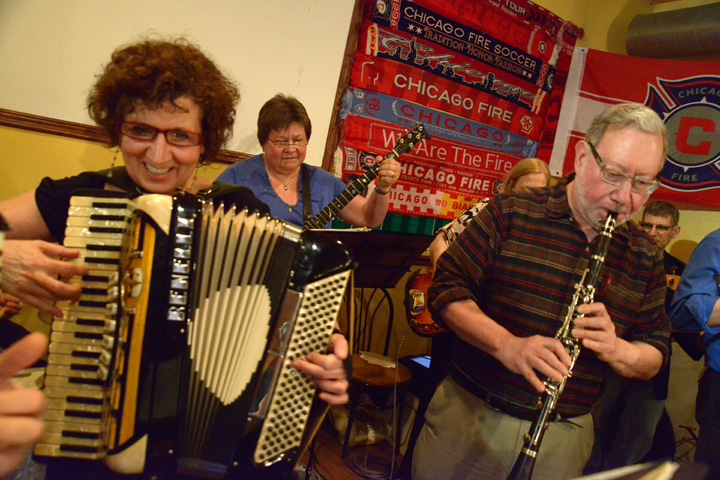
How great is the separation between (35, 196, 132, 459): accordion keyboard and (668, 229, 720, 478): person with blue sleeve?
2582mm

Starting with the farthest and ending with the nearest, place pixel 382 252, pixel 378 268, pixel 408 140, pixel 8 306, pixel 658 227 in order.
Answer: pixel 658 227 → pixel 408 140 → pixel 378 268 → pixel 382 252 → pixel 8 306

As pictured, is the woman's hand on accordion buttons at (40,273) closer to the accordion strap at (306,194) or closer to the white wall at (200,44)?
the accordion strap at (306,194)

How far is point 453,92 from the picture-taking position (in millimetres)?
4109

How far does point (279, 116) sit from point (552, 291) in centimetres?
175

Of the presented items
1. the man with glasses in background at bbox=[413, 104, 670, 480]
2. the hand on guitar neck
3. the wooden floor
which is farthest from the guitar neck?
the wooden floor

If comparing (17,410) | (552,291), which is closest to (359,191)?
(552,291)

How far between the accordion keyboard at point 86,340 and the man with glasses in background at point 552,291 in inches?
41.9

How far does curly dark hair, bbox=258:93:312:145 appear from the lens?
2648mm

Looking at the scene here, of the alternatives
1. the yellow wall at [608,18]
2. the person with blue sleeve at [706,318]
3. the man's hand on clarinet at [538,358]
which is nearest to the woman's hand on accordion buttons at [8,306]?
the man's hand on clarinet at [538,358]

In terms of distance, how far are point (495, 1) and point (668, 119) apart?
208cm

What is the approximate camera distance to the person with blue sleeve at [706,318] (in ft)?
7.53

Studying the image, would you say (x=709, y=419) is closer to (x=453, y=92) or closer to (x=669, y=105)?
(x=453, y=92)

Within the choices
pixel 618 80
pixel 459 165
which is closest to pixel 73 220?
pixel 459 165

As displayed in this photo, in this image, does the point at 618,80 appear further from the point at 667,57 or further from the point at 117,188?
the point at 117,188
